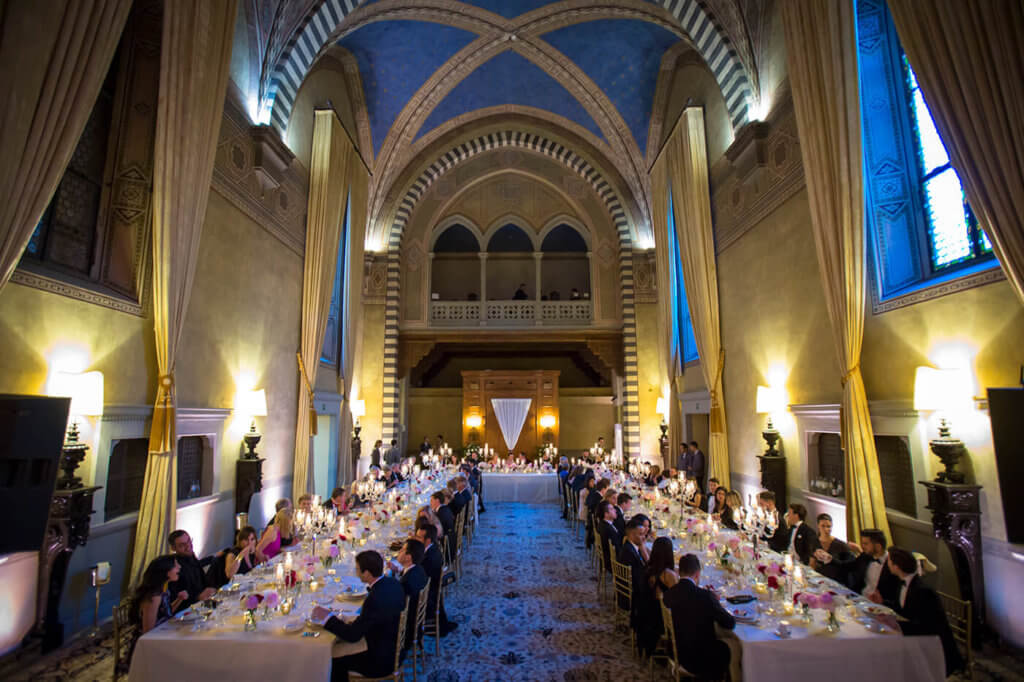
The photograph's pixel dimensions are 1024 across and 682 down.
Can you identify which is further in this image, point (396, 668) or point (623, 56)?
point (623, 56)

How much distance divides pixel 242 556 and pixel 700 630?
375 cm

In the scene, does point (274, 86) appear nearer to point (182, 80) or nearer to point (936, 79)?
point (182, 80)

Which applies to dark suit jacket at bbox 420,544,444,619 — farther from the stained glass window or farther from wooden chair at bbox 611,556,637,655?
the stained glass window

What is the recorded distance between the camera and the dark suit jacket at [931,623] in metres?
3.03

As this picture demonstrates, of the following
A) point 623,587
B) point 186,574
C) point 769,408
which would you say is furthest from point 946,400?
point 186,574

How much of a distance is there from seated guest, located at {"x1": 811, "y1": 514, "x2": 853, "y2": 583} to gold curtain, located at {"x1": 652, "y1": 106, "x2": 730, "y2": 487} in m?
4.12

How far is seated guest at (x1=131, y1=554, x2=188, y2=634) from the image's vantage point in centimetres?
330

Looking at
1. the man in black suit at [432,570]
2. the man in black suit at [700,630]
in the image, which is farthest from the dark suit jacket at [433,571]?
the man in black suit at [700,630]

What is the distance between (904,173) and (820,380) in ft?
8.17

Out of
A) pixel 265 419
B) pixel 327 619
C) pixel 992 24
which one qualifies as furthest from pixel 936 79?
pixel 265 419

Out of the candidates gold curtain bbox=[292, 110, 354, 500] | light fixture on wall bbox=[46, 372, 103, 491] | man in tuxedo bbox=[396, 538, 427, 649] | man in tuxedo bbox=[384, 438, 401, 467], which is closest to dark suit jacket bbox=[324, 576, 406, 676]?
man in tuxedo bbox=[396, 538, 427, 649]

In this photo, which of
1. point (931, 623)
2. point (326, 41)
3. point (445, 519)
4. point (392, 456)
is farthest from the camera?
point (392, 456)

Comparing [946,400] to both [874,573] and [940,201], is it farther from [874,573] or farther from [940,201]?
[940,201]

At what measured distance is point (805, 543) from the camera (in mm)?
4809
